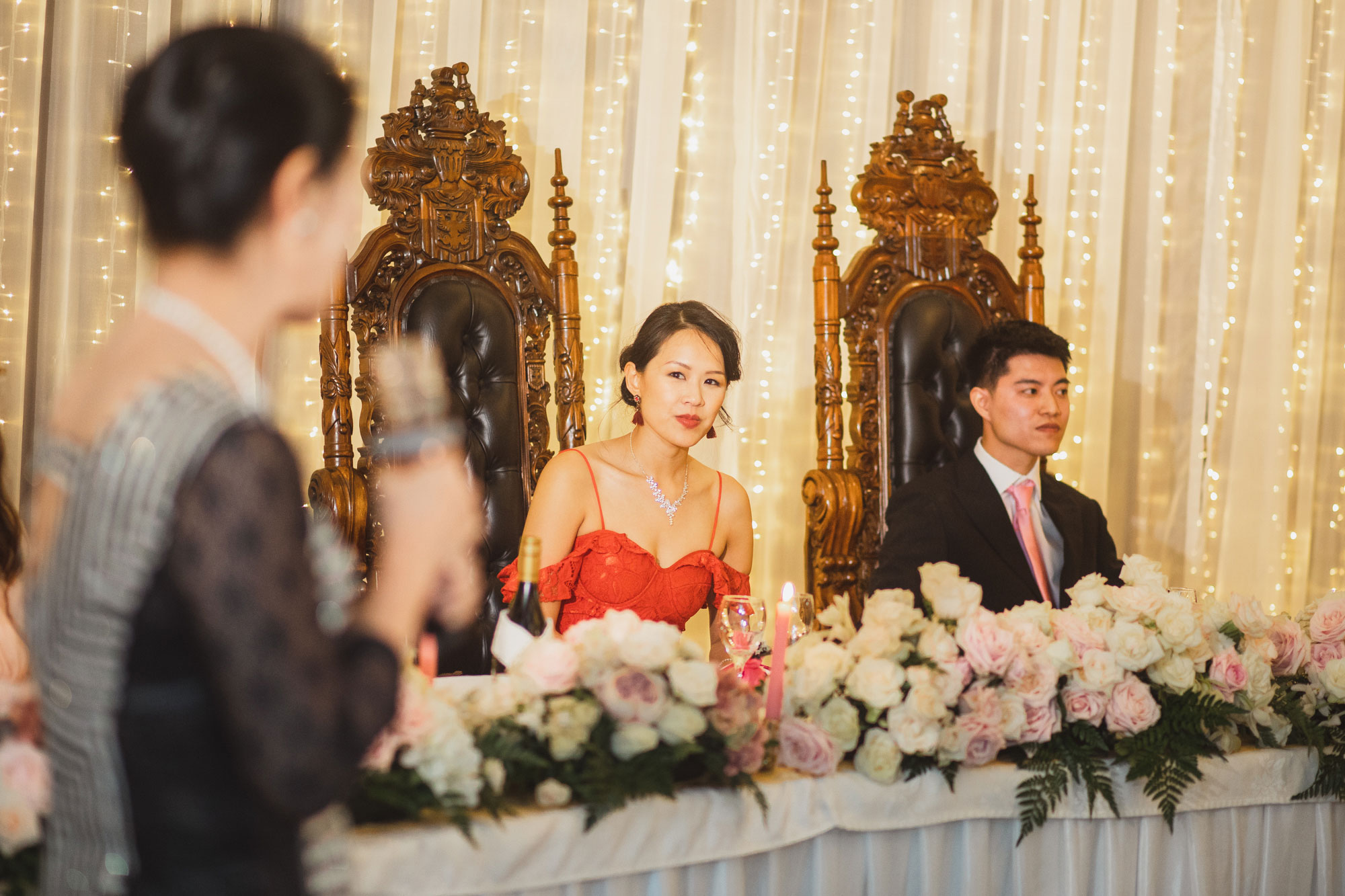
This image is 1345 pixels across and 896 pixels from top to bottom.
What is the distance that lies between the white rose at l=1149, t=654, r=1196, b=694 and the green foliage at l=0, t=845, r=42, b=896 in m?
1.52

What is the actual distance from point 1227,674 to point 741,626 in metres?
0.78

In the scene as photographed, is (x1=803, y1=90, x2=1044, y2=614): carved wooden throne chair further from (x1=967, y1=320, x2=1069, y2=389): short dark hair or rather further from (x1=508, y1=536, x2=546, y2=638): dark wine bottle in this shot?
(x1=508, y1=536, x2=546, y2=638): dark wine bottle

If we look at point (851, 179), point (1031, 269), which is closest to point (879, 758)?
point (1031, 269)

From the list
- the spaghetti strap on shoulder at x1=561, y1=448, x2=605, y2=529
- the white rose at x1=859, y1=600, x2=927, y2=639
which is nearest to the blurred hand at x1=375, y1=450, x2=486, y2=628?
the white rose at x1=859, y1=600, x2=927, y2=639

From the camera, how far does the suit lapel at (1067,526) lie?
316cm

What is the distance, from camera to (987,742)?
5.53 feet

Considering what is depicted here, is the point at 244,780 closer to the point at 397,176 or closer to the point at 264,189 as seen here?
the point at 264,189

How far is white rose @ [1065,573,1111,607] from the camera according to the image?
192 centimetres

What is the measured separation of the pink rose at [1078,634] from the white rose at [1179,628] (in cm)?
10

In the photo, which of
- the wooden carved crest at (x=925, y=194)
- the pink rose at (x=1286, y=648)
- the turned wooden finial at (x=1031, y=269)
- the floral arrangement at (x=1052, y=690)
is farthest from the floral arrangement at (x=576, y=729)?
the turned wooden finial at (x=1031, y=269)

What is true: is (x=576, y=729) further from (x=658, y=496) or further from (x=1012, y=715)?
(x=658, y=496)

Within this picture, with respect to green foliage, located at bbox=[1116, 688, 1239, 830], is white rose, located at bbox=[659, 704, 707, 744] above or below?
above

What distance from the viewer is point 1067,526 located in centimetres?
322

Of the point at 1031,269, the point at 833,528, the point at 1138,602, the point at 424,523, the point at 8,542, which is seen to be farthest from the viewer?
Result: the point at 1031,269
